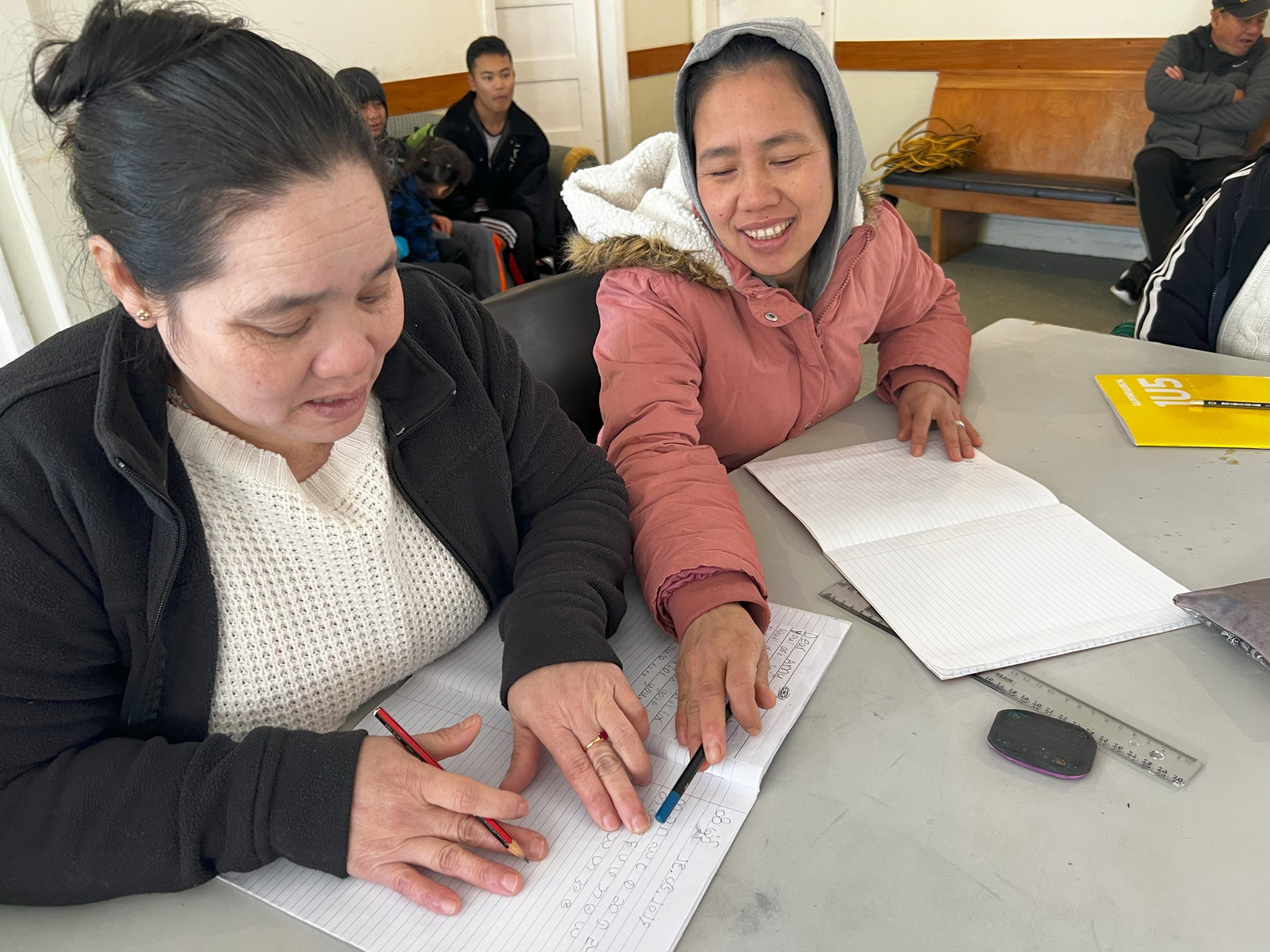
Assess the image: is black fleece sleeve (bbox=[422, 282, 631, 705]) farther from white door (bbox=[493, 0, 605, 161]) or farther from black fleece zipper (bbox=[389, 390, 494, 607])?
white door (bbox=[493, 0, 605, 161])

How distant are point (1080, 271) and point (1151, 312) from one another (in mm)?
3301

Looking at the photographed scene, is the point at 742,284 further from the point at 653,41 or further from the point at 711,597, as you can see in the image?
the point at 653,41

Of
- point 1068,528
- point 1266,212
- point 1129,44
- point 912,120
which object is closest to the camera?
point 1068,528

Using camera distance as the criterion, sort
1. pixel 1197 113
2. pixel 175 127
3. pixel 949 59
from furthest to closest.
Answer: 1. pixel 949 59
2. pixel 1197 113
3. pixel 175 127

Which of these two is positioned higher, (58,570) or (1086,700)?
(58,570)

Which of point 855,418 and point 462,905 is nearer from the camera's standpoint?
point 462,905

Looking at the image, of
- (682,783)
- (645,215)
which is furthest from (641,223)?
(682,783)

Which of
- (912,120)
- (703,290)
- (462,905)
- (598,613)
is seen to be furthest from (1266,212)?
(912,120)

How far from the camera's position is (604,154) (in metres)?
5.43

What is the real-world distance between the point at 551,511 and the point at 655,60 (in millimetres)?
5339

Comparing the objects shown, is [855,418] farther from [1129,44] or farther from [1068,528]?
[1129,44]

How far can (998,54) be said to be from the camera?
4.87m

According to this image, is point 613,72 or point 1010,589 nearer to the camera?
point 1010,589

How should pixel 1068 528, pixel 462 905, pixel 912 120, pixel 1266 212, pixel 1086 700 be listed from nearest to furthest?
1. pixel 462 905
2. pixel 1086 700
3. pixel 1068 528
4. pixel 1266 212
5. pixel 912 120
